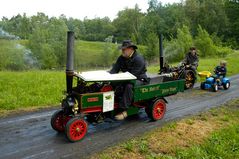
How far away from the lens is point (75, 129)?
628 cm

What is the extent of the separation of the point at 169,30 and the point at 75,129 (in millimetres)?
75667

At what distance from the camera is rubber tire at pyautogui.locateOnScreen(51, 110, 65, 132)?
6770 mm

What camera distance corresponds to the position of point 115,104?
7.21 meters

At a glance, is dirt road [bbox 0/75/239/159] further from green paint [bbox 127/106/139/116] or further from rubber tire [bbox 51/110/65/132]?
green paint [bbox 127/106/139/116]

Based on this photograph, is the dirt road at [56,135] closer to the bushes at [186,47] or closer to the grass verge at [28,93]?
the grass verge at [28,93]

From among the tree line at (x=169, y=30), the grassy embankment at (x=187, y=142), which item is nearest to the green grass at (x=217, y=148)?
the grassy embankment at (x=187, y=142)

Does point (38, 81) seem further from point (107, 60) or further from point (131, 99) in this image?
point (107, 60)

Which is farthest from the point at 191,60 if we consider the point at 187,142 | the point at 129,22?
the point at 129,22

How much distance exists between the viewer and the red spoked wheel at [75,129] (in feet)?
20.1

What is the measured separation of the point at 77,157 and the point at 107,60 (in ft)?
209

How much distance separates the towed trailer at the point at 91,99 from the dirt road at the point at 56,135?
0.97 feet

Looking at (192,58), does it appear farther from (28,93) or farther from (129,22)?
(129,22)

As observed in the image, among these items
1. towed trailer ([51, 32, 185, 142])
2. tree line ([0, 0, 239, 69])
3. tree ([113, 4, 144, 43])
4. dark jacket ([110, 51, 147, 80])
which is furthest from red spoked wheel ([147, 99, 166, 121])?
tree ([113, 4, 144, 43])

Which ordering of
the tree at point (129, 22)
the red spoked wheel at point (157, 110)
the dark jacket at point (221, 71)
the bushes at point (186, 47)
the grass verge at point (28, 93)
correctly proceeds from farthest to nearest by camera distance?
the tree at point (129, 22)
the bushes at point (186, 47)
the dark jacket at point (221, 71)
the grass verge at point (28, 93)
the red spoked wheel at point (157, 110)
